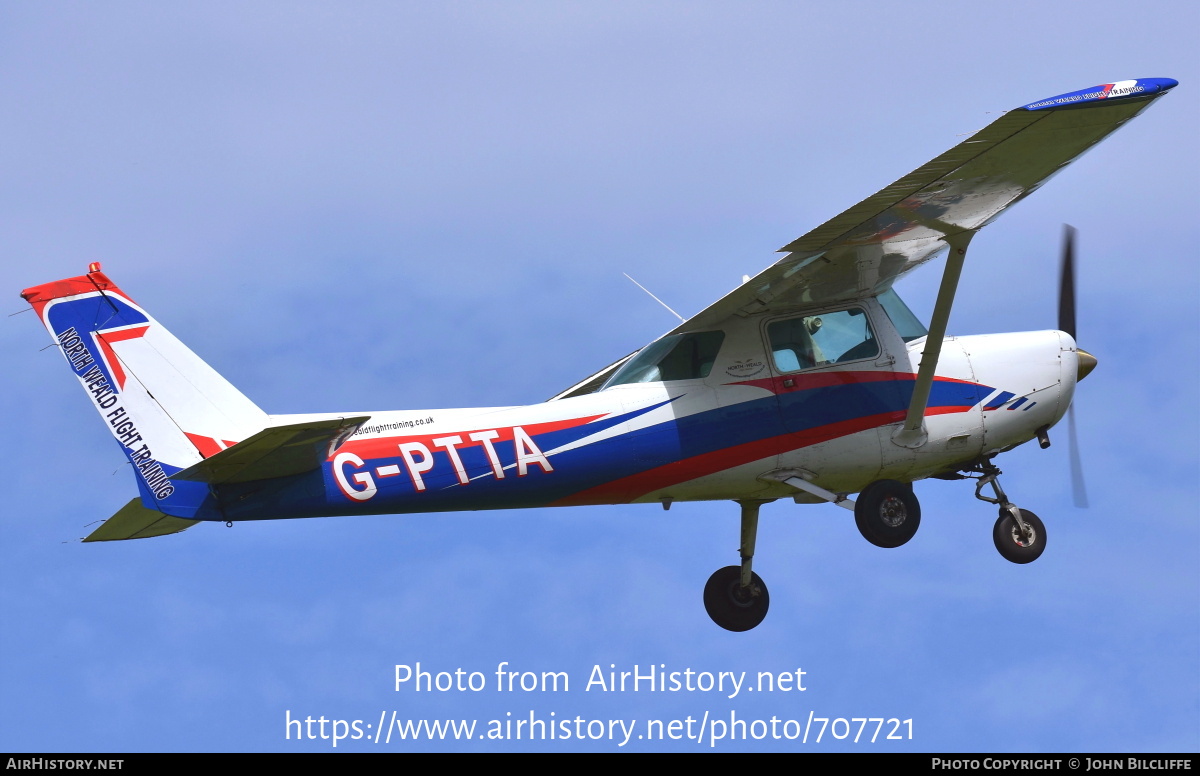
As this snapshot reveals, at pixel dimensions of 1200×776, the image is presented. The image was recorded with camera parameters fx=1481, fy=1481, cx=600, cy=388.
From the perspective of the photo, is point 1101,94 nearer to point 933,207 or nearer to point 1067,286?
point 933,207

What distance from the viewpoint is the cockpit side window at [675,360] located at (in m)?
13.5

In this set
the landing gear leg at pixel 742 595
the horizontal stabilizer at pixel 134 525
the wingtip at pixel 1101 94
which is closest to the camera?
the wingtip at pixel 1101 94

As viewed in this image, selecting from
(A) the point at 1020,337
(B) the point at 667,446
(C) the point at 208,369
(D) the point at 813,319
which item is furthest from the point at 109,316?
(A) the point at 1020,337

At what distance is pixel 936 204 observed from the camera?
41.7ft

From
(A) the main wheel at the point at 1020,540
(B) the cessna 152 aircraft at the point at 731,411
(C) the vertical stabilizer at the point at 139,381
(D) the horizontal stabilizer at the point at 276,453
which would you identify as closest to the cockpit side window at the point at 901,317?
(B) the cessna 152 aircraft at the point at 731,411

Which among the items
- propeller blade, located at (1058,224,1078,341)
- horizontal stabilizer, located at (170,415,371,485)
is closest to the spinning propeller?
propeller blade, located at (1058,224,1078,341)

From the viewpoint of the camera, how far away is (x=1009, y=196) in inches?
508

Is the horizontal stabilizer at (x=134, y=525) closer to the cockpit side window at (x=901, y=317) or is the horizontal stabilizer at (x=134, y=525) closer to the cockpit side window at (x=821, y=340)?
the cockpit side window at (x=821, y=340)

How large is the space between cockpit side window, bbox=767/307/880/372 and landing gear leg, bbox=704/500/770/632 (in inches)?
82.9

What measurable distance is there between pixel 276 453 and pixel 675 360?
12.2 feet

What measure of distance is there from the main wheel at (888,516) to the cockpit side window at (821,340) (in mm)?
1311

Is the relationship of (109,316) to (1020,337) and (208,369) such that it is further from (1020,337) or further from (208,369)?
(1020,337)

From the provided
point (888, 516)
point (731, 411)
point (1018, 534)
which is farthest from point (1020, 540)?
point (731, 411)
